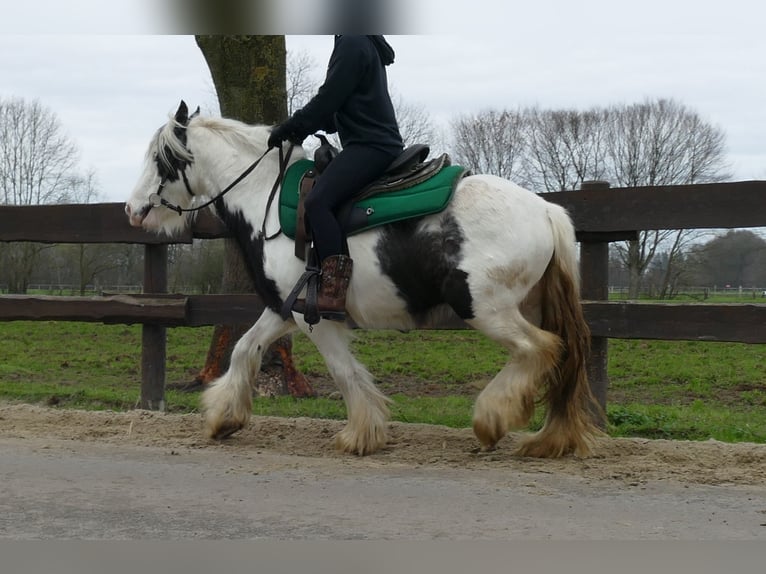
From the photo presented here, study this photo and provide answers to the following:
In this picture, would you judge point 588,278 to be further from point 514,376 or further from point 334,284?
point 334,284

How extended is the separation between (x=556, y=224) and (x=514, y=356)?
2.98 feet

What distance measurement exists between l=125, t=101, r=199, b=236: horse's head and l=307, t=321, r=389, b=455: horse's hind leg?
160 centimetres

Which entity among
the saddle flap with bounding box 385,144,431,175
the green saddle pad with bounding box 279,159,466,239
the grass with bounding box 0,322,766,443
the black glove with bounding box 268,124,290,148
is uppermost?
the black glove with bounding box 268,124,290,148

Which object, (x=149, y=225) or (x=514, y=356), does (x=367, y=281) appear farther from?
(x=149, y=225)

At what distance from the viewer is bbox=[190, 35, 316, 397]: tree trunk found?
8.27m

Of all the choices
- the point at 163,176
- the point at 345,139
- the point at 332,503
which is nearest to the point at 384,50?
the point at 345,139

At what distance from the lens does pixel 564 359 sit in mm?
5418

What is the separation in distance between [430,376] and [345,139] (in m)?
5.92

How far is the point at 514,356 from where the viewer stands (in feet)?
17.0

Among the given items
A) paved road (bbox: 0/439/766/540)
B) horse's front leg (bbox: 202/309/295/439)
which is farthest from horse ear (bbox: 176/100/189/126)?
paved road (bbox: 0/439/766/540)

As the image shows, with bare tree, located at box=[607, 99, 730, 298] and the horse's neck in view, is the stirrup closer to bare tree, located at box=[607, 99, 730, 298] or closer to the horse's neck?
the horse's neck

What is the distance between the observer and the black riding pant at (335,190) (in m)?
5.25

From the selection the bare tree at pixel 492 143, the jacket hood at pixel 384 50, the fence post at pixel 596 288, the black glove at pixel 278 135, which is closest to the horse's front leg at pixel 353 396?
the black glove at pixel 278 135

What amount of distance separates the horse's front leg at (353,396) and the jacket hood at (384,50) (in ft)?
6.04
